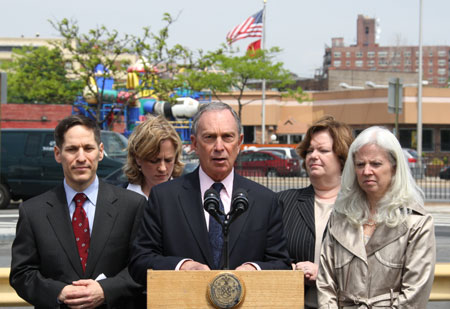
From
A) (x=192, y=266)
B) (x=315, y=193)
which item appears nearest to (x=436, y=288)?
(x=315, y=193)

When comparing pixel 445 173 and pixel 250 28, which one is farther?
pixel 250 28

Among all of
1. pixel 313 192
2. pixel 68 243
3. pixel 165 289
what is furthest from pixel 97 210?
pixel 313 192

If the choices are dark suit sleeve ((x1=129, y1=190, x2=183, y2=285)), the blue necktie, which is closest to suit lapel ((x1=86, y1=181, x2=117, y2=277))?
dark suit sleeve ((x1=129, y1=190, x2=183, y2=285))

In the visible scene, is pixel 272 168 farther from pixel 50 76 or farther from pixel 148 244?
pixel 148 244

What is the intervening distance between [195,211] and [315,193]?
1.10 m

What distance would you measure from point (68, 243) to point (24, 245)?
0.23 metres

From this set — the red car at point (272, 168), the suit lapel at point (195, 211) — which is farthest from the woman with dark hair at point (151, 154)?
the red car at point (272, 168)

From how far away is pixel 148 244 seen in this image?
365 cm

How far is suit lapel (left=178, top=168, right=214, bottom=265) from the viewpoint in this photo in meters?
3.60

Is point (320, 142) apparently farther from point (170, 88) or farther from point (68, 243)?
point (170, 88)

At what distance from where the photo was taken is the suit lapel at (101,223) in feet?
12.5

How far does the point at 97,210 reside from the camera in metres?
3.89

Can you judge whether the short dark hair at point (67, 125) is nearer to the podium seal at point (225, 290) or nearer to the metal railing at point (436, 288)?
the podium seal at point (225, 290)

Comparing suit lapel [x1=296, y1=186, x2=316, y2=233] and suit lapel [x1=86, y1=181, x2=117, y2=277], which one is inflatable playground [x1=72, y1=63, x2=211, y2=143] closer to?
suit lapel [x1=296, y1=186, x2=316, y2=233]
